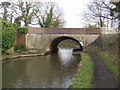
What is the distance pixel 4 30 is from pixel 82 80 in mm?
19505

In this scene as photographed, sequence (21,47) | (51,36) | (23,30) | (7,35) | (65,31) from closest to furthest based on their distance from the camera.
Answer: (7,35), (21,47), (23,30), (65,31), (51,36)

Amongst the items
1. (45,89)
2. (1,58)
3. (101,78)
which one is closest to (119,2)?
(101,78)

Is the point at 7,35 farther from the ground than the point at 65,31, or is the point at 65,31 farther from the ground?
the point at 65,31

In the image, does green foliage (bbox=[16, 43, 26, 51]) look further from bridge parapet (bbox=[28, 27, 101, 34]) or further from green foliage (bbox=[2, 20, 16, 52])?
green foliage (bbox=[2, 20, 16, 52])

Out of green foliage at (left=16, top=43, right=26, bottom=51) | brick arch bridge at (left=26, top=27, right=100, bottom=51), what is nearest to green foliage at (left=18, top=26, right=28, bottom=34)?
brick arch bridge at (left=26, top=27, right=100, bottom=51)

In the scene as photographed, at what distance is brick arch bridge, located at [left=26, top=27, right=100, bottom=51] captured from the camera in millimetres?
38094

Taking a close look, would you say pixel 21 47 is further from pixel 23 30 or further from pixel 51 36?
pixel 51 36

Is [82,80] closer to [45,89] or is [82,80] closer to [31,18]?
[45,89]

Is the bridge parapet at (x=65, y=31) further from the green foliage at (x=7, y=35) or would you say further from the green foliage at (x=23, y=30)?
the green foliage at (x=7, y=35)

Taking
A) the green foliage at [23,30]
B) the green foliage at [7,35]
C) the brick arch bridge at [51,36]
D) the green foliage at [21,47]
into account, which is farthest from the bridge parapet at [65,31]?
the green foliage at [7,35]

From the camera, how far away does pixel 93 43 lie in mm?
37938

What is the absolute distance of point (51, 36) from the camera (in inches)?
1556

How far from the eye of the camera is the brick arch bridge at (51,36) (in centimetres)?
3809

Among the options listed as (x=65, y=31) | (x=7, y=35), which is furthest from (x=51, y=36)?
(x=7, y=35)
